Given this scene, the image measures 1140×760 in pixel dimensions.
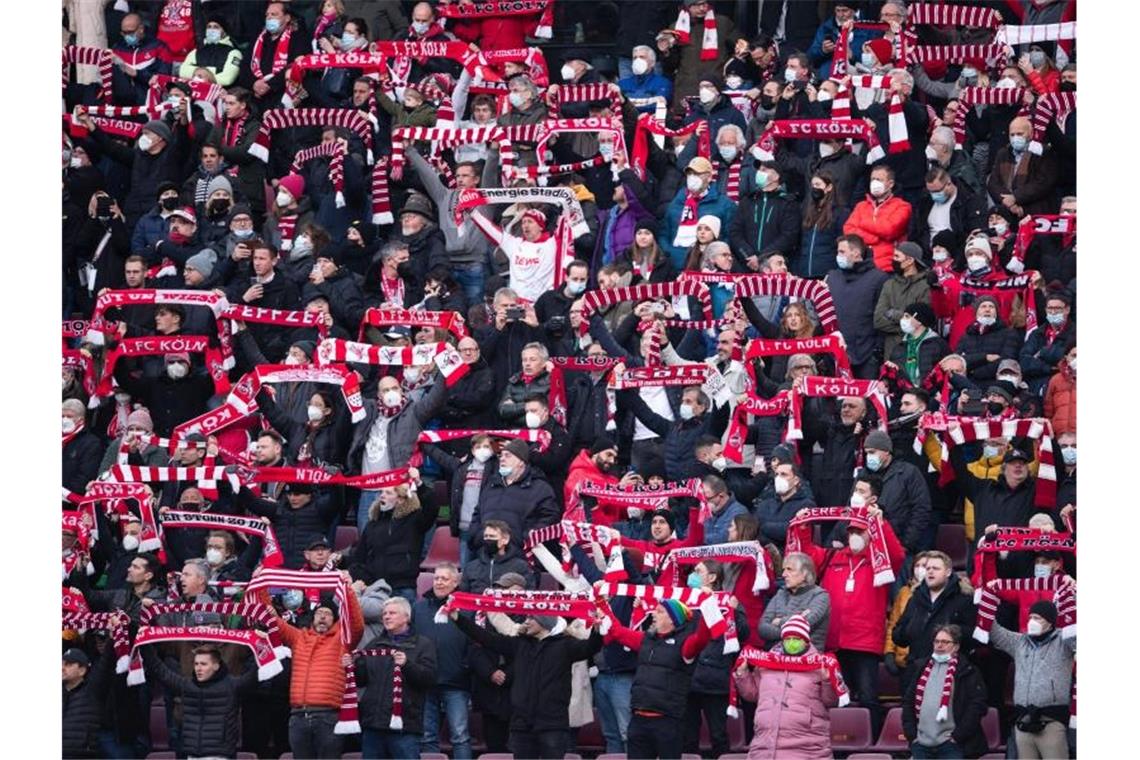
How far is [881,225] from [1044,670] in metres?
5.65

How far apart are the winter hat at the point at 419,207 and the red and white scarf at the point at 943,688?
22.9ft

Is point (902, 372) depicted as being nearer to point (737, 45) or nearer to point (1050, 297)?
point (1050, 297)

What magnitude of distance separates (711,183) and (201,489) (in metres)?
5.56

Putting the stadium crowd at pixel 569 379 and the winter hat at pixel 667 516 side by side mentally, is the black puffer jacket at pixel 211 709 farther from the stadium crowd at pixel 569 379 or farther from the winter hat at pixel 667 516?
the winter hat at pixel 667 516

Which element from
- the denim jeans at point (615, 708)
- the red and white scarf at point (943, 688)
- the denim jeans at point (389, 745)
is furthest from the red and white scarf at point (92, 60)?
the red and white scarf at point (943, 688)

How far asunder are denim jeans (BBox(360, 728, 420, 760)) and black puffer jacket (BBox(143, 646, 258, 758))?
1.67 ft

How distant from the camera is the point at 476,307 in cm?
2403

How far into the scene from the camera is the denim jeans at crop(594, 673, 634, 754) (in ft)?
67.7

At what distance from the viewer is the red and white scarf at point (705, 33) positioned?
27.8 metres

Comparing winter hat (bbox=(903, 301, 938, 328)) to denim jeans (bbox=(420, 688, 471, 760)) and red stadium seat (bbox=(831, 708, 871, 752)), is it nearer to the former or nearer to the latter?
red stadium seat (bbox=(831, 708, 871, 752))

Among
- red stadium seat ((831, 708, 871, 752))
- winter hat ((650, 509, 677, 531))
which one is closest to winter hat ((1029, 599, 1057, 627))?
red stadium seat ((831, 708, 871, 752))

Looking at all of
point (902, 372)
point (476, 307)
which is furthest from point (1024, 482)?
point (476, 307)

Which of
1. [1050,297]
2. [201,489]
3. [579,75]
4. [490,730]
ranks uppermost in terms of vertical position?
[579,75]

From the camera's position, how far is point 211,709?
20703 mm
